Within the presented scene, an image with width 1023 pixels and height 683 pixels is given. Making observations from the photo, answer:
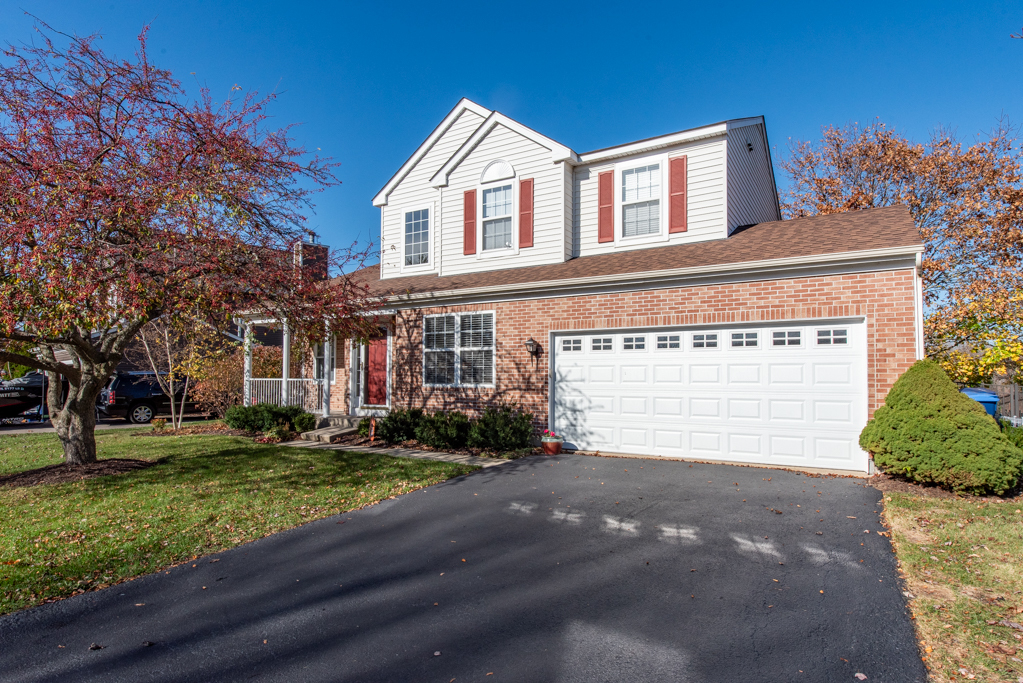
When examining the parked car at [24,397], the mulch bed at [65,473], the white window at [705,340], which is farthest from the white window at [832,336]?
the parked car at [24,397]

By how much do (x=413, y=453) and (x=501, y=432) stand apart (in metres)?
1.72

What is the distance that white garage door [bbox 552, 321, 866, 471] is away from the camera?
8539mm

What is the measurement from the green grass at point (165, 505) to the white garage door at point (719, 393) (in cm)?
288

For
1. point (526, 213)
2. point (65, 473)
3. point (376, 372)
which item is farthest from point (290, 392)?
point (526, 213)

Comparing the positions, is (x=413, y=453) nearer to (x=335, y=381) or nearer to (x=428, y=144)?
(x=335, y=381)

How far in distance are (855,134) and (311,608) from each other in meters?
24.3

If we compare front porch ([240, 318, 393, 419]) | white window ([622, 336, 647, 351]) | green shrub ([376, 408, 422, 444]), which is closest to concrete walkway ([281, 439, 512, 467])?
green shrub ([376, 408, 422, 444])

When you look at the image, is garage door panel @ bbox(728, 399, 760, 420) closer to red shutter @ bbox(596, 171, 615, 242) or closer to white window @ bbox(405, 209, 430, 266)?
red shutter @ bbox(596, 171, 615, 242)

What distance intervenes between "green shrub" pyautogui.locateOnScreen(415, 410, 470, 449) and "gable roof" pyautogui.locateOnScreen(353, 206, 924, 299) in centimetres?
277

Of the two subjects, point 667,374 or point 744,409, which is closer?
point 744,409

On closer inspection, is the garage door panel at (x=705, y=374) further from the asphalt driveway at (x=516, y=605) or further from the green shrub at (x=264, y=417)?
the green shrub at (x=264, y=417)

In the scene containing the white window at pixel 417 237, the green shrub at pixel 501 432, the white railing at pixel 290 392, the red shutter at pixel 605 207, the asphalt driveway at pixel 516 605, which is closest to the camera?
the asphalt driveway at pixel 516 605

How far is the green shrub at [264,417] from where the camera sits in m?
13.7

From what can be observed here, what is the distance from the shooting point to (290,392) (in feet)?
49.3
